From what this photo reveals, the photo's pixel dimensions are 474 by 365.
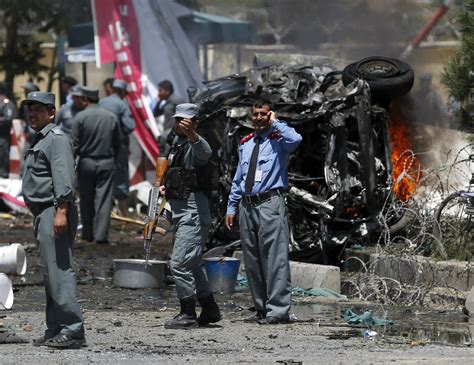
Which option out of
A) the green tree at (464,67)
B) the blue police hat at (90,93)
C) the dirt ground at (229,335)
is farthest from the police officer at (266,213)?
the blue police hat at (90,93)

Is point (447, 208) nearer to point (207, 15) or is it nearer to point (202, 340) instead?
point (202, 340)

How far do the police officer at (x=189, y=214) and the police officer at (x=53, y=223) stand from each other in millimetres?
1433

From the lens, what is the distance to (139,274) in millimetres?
13719

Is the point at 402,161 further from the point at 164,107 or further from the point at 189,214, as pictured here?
the point at 164,107

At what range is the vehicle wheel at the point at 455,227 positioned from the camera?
13000 mm

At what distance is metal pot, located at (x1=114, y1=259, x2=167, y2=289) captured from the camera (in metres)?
13.7

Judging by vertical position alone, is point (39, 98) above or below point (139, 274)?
above

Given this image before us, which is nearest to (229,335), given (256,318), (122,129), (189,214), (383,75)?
(256,318)

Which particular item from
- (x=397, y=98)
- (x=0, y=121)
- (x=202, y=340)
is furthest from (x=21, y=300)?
(x=0, y=121)

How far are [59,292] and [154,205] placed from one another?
2.05m

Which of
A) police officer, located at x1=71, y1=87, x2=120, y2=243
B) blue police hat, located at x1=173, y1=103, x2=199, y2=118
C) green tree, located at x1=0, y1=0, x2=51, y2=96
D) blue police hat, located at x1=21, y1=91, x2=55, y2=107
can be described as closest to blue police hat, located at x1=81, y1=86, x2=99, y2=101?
police officer, located at x1=71, y1=87, x2=120, y2=243

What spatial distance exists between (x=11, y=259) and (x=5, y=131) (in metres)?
10.7

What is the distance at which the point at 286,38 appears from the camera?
2192 centimetres

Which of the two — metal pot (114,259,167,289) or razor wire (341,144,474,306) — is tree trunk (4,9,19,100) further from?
razor wire (341,144,474,306)
